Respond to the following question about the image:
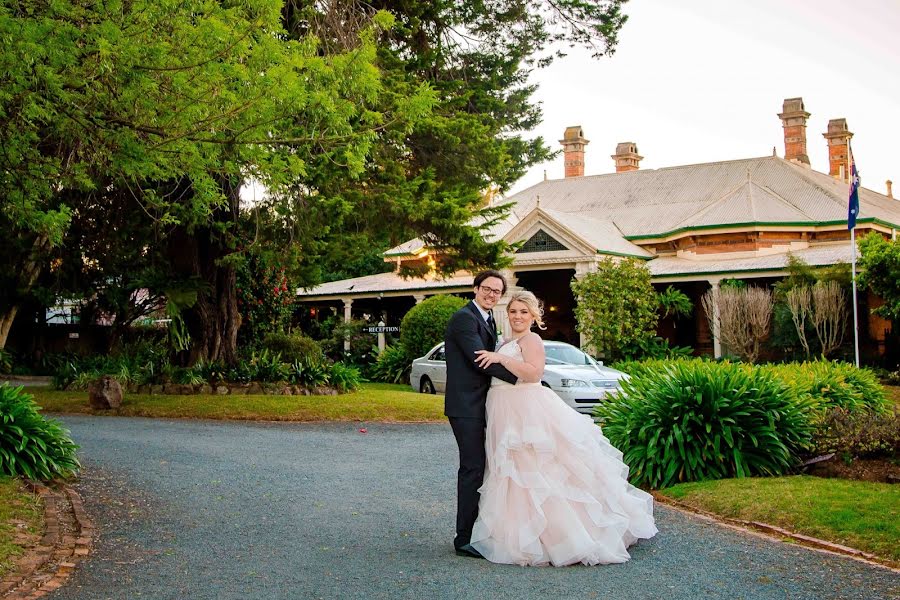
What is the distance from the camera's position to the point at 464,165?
731 inches

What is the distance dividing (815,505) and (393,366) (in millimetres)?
20228

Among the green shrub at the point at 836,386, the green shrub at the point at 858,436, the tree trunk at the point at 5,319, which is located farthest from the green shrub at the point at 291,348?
the green shrub at the point at 858,436

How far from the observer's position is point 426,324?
88.7ft

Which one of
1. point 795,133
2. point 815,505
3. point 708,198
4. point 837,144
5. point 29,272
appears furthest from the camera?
point 837,144

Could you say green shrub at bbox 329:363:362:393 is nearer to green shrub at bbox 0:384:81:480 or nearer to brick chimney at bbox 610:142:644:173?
green shrub at bbox 0:384:81:480

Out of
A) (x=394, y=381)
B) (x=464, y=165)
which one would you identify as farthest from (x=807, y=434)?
(x=394, y=381)

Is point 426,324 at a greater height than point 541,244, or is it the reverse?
point 541,244

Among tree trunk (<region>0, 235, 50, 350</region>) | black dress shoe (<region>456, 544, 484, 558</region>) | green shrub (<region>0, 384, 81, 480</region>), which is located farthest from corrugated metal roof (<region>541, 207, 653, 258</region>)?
black dress shoe (<region>456, 544, 484, 558</region>)

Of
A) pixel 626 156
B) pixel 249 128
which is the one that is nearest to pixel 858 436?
pixel 249 128

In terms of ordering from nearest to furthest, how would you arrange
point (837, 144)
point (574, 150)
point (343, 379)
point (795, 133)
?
1. point (343, 379)
2. point (795, 133)
3. point (837, 144)
4. point (574, 150)

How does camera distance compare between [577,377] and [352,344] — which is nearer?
[577,377]

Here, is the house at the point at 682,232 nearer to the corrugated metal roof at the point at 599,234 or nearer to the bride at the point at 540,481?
the corrugated metal roof at the point at 599,234

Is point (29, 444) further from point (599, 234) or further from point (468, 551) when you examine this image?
point (599, 234)

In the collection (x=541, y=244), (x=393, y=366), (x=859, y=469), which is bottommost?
(x=859, y=469)
